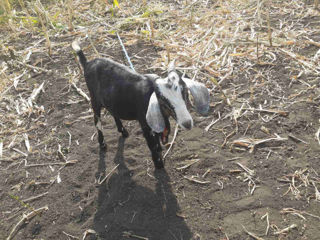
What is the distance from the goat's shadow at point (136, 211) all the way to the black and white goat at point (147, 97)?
422mm

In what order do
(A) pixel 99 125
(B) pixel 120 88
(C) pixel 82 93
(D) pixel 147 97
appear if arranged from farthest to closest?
(C) pixel 82 93 → (A) pixel 99 125 → (B) pixel 120 88 → (D) pixel 147 97

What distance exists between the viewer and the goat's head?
3.21 m

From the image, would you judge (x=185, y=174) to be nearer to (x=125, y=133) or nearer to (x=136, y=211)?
(x=136, y=211)

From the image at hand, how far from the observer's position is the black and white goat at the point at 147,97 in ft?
10.8

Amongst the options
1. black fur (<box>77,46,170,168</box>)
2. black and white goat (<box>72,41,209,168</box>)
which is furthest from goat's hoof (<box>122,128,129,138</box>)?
black fur (<box>77,46,170,168</box>)

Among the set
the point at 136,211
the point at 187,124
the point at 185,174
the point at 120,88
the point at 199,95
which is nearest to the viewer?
the point at 187,124

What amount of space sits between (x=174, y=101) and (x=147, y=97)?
0.61 m

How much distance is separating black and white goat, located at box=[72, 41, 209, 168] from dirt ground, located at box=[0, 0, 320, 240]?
434 millimetres

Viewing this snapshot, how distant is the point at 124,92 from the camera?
13.2 feet

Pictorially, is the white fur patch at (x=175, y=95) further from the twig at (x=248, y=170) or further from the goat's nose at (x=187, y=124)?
the twig at (x=248, y=170)

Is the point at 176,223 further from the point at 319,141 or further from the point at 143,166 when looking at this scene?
the point at 319,141

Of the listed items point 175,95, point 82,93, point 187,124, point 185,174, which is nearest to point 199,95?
point 175,95

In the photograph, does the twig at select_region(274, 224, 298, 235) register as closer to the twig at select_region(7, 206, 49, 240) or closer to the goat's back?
the goat's back

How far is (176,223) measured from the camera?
378cm
